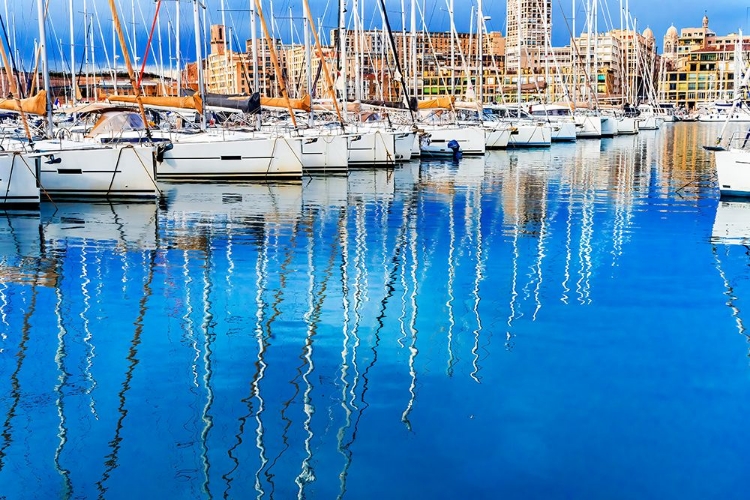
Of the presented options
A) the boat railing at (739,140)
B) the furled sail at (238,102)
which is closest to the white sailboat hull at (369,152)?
the furled sail at (238,102)

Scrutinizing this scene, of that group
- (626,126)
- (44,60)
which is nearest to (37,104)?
(44,60)

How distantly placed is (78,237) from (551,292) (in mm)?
9546

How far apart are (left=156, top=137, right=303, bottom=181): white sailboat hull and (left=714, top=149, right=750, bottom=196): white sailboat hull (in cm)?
1180

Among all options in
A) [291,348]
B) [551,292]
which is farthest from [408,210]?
[291,348]

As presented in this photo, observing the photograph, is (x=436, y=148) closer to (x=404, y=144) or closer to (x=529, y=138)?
(x=404, y=144)

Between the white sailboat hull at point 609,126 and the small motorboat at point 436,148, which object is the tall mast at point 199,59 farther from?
the white sailboat hull at point 609,126

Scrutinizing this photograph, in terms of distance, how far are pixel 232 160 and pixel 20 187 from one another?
8008 millimetres

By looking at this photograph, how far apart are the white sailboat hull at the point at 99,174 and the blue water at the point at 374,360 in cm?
391

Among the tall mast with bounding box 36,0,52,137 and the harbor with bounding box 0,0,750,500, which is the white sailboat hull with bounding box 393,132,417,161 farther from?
the tall mast with bounding box 36,0,52,137

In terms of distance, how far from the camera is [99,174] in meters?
24.0

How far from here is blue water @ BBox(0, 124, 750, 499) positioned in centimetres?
730

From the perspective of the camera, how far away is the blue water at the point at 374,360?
730 cm

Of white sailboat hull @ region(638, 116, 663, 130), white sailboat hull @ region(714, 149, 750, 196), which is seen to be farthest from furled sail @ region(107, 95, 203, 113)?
white sailboat hull @ region(638, 116, 663, 130)

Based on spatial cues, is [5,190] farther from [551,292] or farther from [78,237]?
[551,292]
